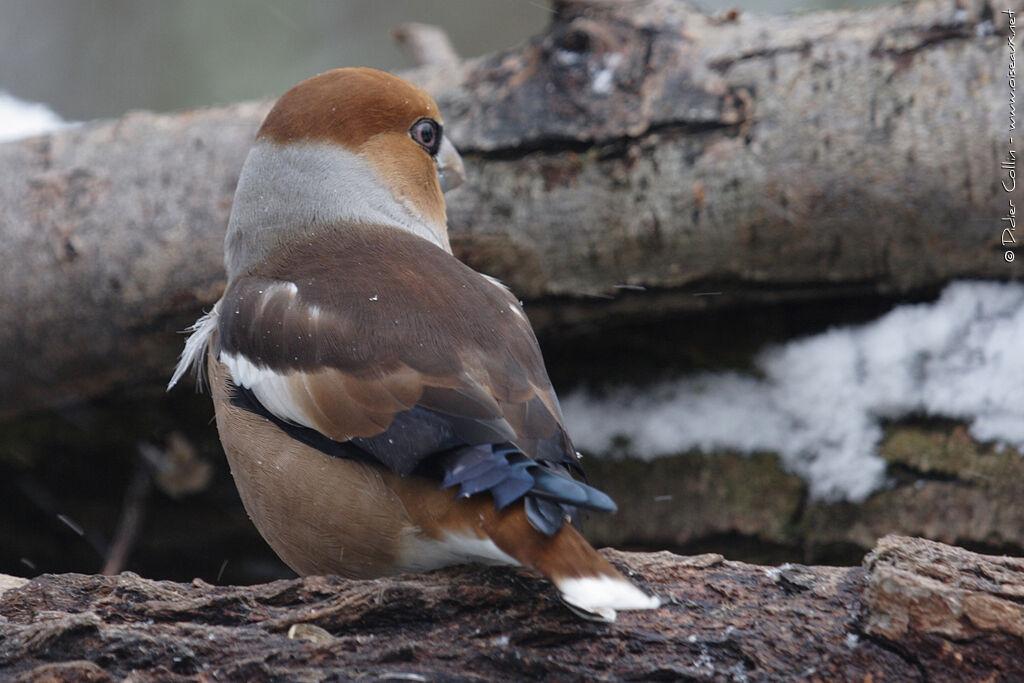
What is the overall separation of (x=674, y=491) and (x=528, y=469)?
1966 millimetres

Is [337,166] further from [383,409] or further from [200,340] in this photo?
[383,409]

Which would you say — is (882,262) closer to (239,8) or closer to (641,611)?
(641,611)

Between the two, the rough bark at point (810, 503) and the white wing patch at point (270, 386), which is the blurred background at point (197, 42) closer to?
the rough bark at point (810, 503)

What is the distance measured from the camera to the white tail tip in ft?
5.64

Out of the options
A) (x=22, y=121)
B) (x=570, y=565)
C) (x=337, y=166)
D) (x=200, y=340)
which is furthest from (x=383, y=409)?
(x=22, y=121)

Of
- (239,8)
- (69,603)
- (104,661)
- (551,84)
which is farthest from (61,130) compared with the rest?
(239,8)

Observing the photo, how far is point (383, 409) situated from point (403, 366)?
0.11 m

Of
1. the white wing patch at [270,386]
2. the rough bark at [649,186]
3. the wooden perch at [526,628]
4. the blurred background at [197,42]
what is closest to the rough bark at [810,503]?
the rough bark at [649,186]

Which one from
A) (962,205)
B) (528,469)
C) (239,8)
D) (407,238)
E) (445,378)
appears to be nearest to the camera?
(528,469)

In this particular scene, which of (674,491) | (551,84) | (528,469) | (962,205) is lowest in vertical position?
(674,491)

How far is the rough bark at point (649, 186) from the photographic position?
3.43 m

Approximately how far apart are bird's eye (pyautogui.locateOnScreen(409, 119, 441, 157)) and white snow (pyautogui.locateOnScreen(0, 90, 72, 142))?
6.08 ft

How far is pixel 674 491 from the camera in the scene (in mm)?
→ 3703

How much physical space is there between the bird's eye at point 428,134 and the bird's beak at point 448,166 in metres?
0.02
